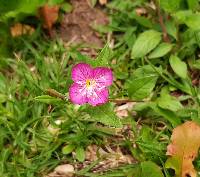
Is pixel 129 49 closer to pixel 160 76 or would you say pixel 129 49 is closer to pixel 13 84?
pixel 160 76

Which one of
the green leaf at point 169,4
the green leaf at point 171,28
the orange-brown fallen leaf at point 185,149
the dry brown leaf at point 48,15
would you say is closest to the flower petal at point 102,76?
the orange-brown fallen leaf at point 185,149

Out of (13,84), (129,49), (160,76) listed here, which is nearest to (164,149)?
(160,76)

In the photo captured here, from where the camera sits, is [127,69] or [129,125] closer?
[129,125]

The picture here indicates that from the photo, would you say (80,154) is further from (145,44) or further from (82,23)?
(82,23)

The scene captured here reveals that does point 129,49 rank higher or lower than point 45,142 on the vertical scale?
higher

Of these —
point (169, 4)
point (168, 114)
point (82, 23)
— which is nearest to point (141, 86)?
point (168, 114)

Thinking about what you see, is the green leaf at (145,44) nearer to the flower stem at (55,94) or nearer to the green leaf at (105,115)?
the green leaf at (105,115)
